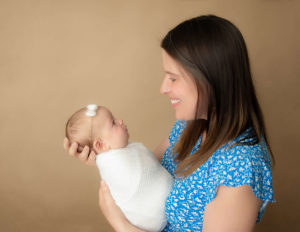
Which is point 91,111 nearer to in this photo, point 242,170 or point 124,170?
point 124,170

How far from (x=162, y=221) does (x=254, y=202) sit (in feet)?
1.54

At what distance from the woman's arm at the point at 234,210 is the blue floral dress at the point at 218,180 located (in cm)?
2

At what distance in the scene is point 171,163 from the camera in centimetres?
162

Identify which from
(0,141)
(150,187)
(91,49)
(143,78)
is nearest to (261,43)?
(143,78)

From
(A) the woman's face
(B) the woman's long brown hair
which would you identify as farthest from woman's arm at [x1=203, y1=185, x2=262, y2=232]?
(A) the woman's face

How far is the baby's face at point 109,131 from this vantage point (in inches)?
59.1

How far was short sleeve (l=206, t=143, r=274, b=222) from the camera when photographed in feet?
3.63

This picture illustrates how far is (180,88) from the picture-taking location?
1.28 m

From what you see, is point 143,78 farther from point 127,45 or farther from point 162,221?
point 162,221

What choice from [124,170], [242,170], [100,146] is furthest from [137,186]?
[242,170]

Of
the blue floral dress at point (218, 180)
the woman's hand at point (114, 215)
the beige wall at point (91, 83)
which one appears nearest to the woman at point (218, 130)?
the blue floral dress at point (218, 180)

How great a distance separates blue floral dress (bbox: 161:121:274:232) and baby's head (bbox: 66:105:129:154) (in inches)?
13.8

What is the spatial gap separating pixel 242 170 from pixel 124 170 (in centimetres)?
53

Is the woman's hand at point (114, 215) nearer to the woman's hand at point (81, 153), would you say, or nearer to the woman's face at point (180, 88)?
the woman's hand at point (81, 153)
